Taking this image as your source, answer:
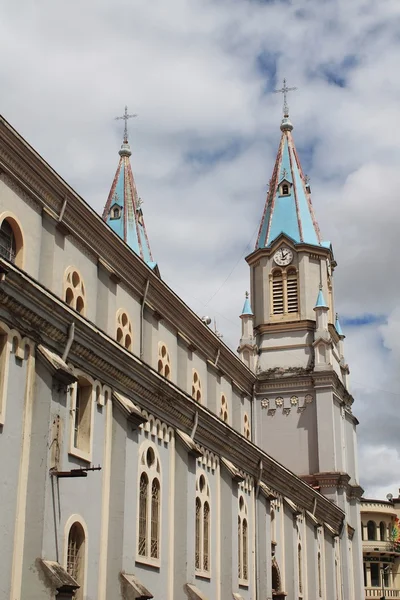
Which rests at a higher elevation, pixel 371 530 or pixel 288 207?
pixel 288 207

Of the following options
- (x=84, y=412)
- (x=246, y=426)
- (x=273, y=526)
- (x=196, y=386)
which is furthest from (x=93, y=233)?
(x=246, y=426)

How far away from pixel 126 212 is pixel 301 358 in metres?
12.9

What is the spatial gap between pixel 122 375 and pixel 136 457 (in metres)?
2.24

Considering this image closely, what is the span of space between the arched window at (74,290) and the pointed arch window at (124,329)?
2636 mm

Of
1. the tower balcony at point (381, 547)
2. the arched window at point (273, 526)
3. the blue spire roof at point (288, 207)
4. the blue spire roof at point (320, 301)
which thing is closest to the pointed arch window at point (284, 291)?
the blue spire roof at point (320, 301)

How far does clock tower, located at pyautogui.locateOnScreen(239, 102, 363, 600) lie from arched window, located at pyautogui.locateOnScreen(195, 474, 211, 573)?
17.0 metres

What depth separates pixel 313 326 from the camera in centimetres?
4738

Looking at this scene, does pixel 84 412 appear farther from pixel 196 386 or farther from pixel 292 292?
pixel 292 292

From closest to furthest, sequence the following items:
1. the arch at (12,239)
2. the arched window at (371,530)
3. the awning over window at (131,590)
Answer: the awning over window at (131,590) < the arch at (12,239) < the arched window at (371,530)

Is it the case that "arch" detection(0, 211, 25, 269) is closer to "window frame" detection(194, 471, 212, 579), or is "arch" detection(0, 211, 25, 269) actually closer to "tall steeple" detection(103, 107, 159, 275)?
"window frame" detection(194, 471, 212, 579)

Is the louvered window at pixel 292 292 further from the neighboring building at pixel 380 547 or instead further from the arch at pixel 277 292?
the neighboring building at pixel 380 547

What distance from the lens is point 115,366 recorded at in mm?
22547

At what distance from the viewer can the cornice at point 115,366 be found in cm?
1872

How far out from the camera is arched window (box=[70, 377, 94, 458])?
2092 cm
